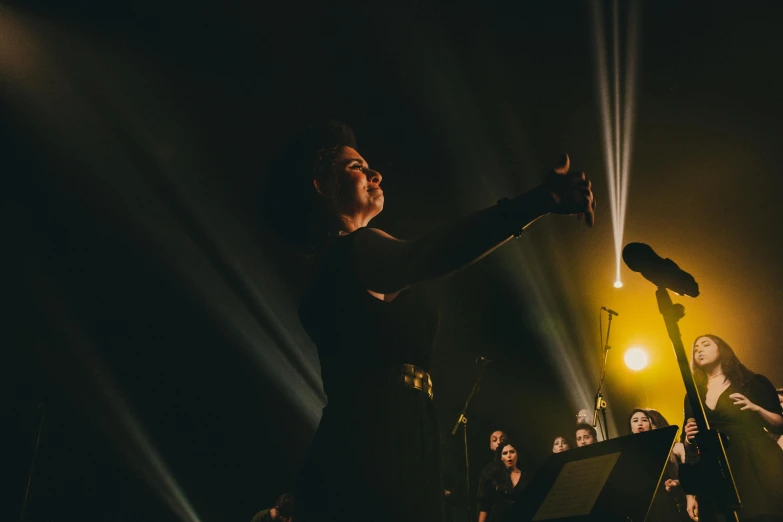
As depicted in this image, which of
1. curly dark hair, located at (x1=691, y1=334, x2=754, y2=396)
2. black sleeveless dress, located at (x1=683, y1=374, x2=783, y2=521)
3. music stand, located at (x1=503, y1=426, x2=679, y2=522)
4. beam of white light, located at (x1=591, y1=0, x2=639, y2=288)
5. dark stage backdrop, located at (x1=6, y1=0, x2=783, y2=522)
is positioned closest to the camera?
music stand, located at (x1=503, y1=426, x2=679, y2=522)

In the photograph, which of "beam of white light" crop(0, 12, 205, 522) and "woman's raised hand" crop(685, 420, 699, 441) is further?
"beam of white light" crop(0, 12, 205, 522)

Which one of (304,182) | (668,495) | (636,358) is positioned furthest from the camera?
(636,358)

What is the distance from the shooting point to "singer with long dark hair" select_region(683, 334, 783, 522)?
13.0 ft

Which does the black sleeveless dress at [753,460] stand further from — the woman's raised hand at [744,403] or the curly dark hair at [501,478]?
the curly dark hair at [501,478]

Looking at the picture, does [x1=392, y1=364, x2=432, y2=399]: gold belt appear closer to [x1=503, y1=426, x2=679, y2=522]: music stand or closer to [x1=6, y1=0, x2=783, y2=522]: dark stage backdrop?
[x1=503, y1=426, x2=679, y2=522]: music stand

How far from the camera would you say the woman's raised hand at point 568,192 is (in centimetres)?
102

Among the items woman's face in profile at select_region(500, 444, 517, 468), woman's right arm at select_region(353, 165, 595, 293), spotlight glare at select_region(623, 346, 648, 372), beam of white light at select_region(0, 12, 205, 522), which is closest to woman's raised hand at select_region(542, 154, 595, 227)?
woman's right arm at select_region(353, 165, 595, 293)

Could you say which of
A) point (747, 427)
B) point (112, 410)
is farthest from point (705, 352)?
point (112, 410)

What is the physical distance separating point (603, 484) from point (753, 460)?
4127 millimetres

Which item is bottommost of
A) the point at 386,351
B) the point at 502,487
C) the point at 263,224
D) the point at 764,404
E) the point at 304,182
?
the point at 502,487

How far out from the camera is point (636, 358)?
8.34m

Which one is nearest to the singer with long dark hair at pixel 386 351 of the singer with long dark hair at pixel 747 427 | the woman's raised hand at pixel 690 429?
the singer with long dark hair at pixel 747 427

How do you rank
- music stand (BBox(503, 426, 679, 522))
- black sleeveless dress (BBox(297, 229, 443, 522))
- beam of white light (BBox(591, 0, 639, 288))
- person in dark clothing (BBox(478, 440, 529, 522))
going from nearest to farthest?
music stand (BBox(503, 426, 679, 522)) < black sleeveless dress (BBox(297, 229, 443, 522)) < beam of white light (BBox(591, 0, 639, 288)) < person in dark clothing (BBox(478, 440, 529, 522))

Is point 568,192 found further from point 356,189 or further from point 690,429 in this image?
point 690,429
